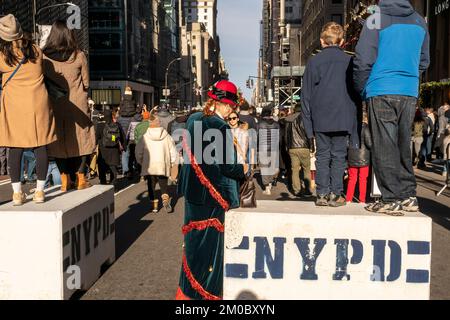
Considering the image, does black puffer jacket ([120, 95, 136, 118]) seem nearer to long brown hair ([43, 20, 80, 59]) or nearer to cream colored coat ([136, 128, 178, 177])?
cream colored coat ([136, 128, 178, 177])

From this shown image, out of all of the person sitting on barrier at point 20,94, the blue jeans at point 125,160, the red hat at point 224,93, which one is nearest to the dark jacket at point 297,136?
the blue jeans at point 125,160

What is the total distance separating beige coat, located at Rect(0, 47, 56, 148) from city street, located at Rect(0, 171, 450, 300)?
158cm

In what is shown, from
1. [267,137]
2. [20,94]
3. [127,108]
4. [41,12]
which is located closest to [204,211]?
[20,94]

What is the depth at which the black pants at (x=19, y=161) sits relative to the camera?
16.9 feet

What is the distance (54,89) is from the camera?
536cm

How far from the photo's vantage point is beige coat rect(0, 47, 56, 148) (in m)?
4.93

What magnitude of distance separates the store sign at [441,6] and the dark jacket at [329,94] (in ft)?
96.5

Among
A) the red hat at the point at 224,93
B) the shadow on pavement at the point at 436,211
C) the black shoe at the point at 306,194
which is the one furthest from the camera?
the black shoe at the point at 306,194

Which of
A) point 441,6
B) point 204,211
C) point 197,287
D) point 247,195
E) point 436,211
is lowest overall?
point 436,211

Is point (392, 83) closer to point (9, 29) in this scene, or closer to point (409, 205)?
point (409, 205)

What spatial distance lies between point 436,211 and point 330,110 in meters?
5.62

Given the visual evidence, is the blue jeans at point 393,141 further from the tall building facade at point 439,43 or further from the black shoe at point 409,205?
the tall building facade at point 439,43

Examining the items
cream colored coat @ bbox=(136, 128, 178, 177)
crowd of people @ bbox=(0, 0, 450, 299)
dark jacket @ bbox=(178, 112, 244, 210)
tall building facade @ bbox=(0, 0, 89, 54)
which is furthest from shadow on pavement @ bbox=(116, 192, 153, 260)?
tall building facade @ bbox=(0, 0, 89, 54)

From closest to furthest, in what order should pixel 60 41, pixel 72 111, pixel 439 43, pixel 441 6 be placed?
pixel 60 41, pixel 72 111, pixel 441 6, pixel 439 43
